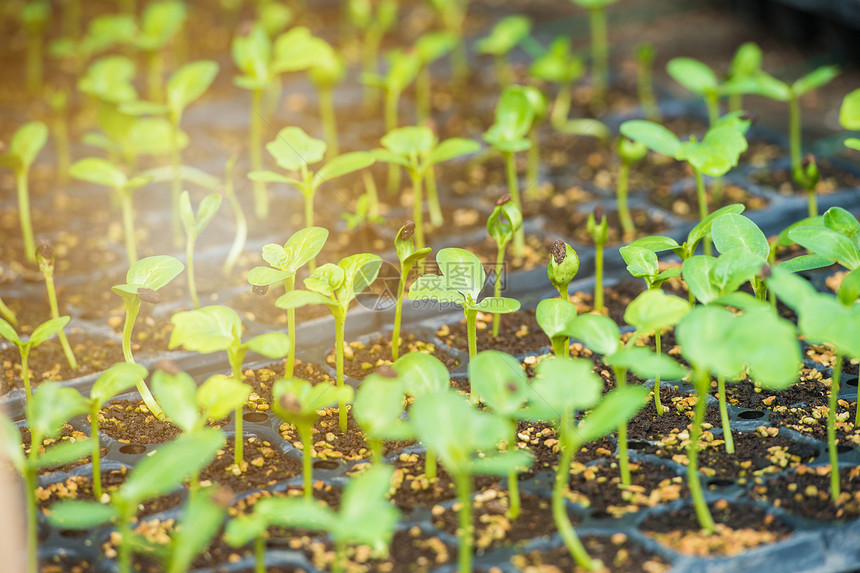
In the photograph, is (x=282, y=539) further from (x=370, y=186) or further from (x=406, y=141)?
(x=370, y=186)

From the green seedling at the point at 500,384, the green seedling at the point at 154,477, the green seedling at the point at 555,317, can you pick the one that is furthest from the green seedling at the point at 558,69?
the green seedling at the point at 154,477

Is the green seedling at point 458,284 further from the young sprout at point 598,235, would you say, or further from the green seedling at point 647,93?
the green seedling at point 647,93

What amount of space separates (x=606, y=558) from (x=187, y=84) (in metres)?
1.09

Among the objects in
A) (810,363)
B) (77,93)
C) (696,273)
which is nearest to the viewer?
(696,273)

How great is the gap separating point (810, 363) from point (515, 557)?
0.60 meters

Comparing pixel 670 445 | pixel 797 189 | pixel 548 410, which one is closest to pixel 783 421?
pixel 670 445

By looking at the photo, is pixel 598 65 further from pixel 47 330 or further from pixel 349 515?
pixel 349 515

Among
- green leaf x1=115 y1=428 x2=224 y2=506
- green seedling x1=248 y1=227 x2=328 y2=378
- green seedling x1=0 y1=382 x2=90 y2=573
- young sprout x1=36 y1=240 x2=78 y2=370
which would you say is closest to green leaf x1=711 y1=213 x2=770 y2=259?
green seedling x1=248 y1=227 x2=328 y2=378

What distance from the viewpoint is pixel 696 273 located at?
101 centimetres

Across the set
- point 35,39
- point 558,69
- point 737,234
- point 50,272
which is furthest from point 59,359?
point 35,39

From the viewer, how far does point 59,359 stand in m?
1.36

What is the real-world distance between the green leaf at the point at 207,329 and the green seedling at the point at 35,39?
1.54 metres

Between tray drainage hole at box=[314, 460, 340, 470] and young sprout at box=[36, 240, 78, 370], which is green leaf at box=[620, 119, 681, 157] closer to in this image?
tray drainage hole at box=[314, 460, 340, 470]

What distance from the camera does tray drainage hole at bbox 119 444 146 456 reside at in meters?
1.12
